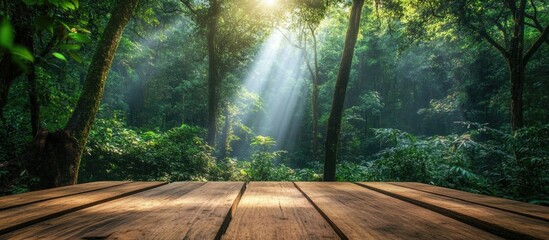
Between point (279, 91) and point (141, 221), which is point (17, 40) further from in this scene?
point (279, 91)

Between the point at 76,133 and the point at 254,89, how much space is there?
31.2m

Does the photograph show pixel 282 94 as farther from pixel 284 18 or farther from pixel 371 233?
pixel 371 233

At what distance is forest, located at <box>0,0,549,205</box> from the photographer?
12.2 ft

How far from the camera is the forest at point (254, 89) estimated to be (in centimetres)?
371

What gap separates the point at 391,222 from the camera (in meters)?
0.95

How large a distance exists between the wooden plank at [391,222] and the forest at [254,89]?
34.1 inches

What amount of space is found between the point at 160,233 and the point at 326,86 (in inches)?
1261

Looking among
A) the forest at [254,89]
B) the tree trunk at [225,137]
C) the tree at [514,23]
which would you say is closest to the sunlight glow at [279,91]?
the forest at [254,89]

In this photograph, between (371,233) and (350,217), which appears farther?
(350,217)

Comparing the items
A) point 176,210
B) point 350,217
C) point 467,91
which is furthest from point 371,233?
point 467,91

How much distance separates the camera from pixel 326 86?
32.0 meters

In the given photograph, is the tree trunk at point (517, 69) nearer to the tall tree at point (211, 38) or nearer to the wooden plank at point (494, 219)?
the wooden plank at point (494, 219)

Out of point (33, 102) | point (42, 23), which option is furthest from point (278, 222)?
point (33, 102)

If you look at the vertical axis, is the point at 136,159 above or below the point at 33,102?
below
